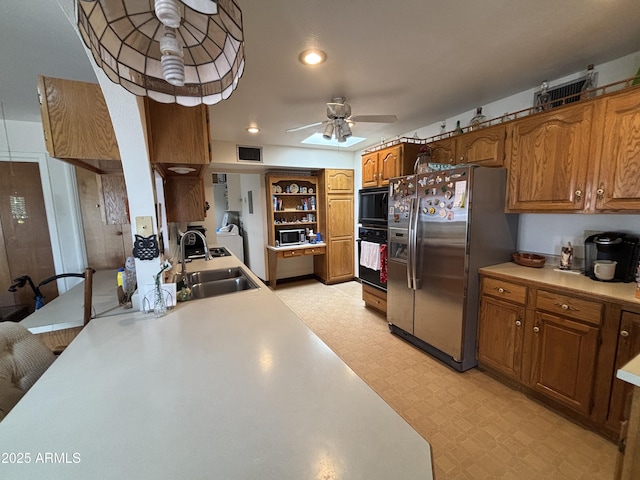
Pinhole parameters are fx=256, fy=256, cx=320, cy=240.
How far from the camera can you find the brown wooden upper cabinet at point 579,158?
1581mm

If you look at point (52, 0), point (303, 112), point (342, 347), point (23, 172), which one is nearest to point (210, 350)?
point (52, 0)

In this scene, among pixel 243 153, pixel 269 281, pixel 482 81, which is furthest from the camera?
pixel 269 281

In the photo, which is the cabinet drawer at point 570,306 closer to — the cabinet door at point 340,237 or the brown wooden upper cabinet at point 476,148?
the brown wooden upper cabinet at point 476,148

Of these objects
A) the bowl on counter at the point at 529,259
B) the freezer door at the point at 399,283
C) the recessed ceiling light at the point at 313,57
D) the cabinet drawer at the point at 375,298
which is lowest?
the cabinet drawer at the point at 375,298

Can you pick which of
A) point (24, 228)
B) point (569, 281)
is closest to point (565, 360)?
point (569, 281)

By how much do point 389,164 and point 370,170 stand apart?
0.36 m

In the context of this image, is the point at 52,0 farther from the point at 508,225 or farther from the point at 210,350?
the point at 508,225

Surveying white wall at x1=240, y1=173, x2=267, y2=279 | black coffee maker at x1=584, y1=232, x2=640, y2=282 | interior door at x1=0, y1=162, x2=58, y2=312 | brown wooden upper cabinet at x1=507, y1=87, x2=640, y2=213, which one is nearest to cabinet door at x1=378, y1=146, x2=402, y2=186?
brown wooden upper cabinet at x1=507, y1=87, x2=640, y2=213

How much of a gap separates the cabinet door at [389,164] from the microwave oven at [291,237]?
199 cm

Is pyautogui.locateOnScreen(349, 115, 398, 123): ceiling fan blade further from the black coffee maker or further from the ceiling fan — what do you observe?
the black coffee maker

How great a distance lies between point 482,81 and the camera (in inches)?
85.0

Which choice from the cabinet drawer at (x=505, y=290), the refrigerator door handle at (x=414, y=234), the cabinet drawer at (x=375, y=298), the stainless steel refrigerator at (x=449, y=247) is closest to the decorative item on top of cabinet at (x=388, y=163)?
the stainless steel refrigerator at (x=449, y=247)

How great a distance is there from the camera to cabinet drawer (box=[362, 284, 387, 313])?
3.33 metres

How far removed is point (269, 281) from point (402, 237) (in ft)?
9.48
